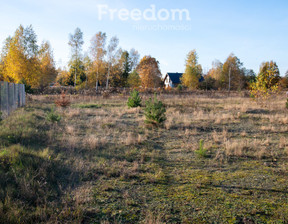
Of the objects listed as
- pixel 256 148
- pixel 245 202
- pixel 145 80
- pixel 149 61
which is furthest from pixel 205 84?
pixel 245 202

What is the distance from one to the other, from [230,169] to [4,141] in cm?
605

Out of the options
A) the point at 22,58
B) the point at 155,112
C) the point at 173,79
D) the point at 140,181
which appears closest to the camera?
the point at 140,181

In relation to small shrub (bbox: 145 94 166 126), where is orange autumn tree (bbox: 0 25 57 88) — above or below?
above

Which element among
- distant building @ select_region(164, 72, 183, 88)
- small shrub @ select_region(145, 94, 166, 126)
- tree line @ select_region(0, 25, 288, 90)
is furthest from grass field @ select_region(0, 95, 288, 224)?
distant building @ select_region(164, 72, 183, 88)

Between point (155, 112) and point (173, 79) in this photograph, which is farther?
point (173, 79)

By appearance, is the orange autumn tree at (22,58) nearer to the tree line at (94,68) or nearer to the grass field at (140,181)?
the tree line at (94,68)

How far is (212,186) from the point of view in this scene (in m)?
3.87

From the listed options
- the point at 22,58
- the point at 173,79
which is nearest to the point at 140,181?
the point at 22,58

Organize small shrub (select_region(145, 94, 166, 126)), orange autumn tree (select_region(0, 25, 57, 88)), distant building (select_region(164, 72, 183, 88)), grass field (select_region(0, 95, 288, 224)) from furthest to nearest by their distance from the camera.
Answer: distant building (select_region(164, 72, 183, 88)), orange autumn tree (select_region(0, 25, 57, 88)), small shrub (select_region(145, 94, 166, 126)), grass field (select_region(0, 95, 288, 224))

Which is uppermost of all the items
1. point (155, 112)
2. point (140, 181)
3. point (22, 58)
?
point (22, 58)

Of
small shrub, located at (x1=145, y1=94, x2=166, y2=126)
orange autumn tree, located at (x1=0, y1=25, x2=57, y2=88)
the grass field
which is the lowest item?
the grass field

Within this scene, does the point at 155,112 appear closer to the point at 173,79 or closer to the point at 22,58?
the point at 22,58

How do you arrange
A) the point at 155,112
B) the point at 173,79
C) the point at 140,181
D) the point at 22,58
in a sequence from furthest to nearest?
the point at 173,79 → the point at 22,58 → the point at 155,112 → the point at 140,181

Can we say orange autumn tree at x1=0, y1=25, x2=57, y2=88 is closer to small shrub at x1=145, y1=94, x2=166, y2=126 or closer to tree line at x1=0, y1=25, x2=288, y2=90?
tree line at x1=0, y1=25, x2=288, y2=90
